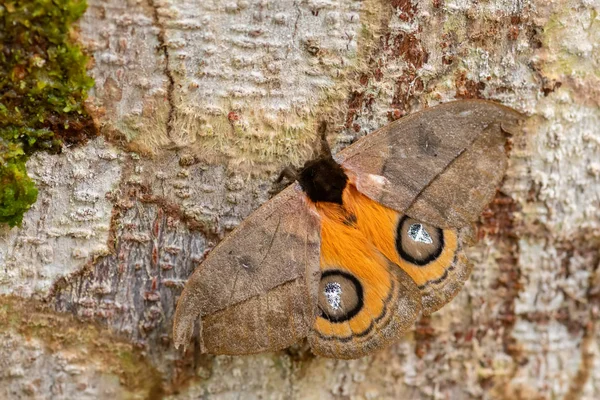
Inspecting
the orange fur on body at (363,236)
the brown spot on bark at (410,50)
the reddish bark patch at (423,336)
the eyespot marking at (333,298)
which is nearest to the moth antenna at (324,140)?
the orange fur on body at (363,236)

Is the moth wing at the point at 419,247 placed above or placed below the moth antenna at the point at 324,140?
below

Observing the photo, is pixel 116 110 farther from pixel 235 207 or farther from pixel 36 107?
pixel 235 207

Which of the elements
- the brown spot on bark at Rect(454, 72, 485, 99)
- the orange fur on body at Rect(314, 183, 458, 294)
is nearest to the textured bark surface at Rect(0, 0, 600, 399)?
the brown spot on bark at Rect(454, 72, 485, 99)

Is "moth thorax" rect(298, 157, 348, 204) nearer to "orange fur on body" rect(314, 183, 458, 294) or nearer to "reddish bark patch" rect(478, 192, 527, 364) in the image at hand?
"orange fur on body" rect(314, 183, 458, 294)

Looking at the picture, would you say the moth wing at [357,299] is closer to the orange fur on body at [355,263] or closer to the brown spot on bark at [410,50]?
the orange fur on body at [355,263]

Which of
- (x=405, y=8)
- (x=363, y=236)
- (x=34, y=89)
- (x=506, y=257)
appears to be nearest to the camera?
(x=34, y=89)

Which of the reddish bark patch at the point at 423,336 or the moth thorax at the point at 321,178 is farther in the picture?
the reddish bark patch at the point at 423,336

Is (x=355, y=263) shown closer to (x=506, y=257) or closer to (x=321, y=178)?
(x=321, y=178)

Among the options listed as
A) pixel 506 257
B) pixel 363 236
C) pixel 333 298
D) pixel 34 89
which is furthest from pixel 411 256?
pixel 34 89
